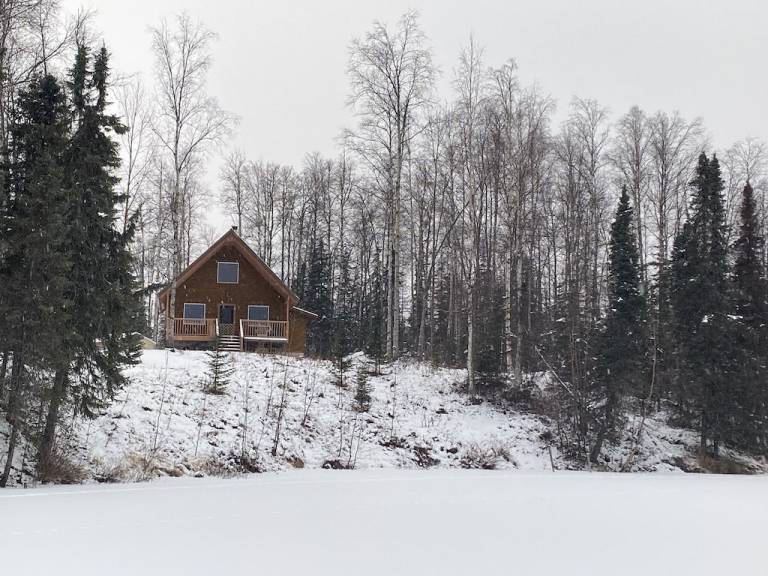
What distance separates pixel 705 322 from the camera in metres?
20.5

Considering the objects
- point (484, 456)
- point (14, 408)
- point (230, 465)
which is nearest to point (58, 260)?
point (14, 408)

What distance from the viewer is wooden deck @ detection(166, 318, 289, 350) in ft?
80.1

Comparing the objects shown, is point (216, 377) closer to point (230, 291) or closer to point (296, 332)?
point (230, 291)

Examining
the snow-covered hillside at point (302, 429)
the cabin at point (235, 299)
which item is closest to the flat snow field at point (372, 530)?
the snow-covered hillside at point (302, 429)

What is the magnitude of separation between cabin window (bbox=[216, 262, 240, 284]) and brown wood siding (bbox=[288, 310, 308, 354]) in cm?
311

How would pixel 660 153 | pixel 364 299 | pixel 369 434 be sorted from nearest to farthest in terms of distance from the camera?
pixel 369 434 < pixel 660 153 < pixel 364 299

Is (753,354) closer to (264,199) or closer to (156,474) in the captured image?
(156,474)

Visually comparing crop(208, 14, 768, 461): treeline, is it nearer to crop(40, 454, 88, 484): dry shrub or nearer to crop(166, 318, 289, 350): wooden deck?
crop(166, 318, 289, 350): wooden deck

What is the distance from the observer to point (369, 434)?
16844mm

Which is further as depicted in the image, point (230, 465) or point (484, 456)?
point (484, 456)

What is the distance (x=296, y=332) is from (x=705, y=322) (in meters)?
17.0

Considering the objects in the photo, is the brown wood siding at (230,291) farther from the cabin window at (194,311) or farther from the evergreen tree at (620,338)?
the evergreen tree at (620,338)

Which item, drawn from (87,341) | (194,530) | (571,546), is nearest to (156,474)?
(87,341)

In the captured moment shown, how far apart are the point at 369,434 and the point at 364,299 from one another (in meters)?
23.2
